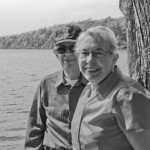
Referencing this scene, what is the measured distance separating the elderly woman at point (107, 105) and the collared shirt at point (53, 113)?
2.91 feet

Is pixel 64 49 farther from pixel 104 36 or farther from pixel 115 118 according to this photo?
pixel 115 118

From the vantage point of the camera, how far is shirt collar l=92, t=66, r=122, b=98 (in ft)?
7.73

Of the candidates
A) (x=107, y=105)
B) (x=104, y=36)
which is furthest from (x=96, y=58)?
(x=107, y=105)

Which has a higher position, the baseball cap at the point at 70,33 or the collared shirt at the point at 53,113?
the baseball cap at the point at 70,33

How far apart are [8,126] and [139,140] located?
11016 millimetres

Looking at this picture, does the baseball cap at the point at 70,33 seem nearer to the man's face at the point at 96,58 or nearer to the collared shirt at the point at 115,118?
the man's face at the point at 96,58

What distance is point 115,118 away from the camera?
7.29 ft

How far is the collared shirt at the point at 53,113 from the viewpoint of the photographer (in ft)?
11.5

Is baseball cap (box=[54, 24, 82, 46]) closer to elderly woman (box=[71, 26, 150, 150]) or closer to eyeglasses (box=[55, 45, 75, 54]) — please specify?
eyeglasses (box=[55, 45, 75, 54])

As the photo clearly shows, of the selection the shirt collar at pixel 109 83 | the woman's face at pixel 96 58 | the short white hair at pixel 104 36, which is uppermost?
the short white hair at pixel 104 36

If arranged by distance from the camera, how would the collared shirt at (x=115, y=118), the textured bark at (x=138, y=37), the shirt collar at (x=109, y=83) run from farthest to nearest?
the textured bark at (x=138, y=37) < the shirt collar at (x=109, y=83) < the collared shirt at (x=115, y=118)

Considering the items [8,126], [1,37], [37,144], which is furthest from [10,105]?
[1,37]

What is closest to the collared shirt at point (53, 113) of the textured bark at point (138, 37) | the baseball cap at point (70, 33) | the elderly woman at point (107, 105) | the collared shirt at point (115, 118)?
the baseball cap at point (70, 33)

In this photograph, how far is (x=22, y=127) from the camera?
40.7ft
